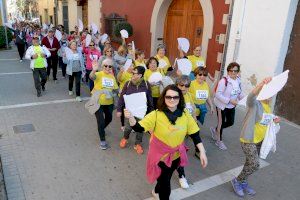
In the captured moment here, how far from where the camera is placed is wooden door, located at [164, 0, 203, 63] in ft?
32.4

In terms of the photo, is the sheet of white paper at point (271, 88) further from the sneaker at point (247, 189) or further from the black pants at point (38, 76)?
the black pants at point (38, 76)

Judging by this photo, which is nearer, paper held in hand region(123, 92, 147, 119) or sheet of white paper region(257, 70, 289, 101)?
sheet of white paper region(257, 70, 289, 101)

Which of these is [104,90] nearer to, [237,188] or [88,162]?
[88,162]

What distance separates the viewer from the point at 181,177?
4.36m

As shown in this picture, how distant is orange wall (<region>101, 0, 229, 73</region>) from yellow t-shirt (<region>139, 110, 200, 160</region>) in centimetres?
570

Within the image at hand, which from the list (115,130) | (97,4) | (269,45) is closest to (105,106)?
(115,130)

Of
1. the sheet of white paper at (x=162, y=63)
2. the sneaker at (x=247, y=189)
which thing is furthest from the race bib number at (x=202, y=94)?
the sheet of white paper at (x=162, y=63)

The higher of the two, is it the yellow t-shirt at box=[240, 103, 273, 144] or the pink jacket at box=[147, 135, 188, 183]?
the yellow t-shirt at box=[240, 103, 273, 144]

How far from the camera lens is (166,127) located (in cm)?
326

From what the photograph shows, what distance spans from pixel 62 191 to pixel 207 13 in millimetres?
6741

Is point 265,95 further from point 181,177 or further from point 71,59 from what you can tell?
point 71,59

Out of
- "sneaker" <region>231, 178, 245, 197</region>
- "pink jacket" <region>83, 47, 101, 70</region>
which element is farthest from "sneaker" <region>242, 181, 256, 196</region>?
"pink jacket" <region>83, 47, 101, 70</region>

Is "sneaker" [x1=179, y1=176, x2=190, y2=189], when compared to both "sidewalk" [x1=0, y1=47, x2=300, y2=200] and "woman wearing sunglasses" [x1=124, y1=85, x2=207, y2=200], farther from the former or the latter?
"woman wearing sunglasses" [x1=124, y1=85, x2=207, y2=200]

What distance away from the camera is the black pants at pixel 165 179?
11.3ft
